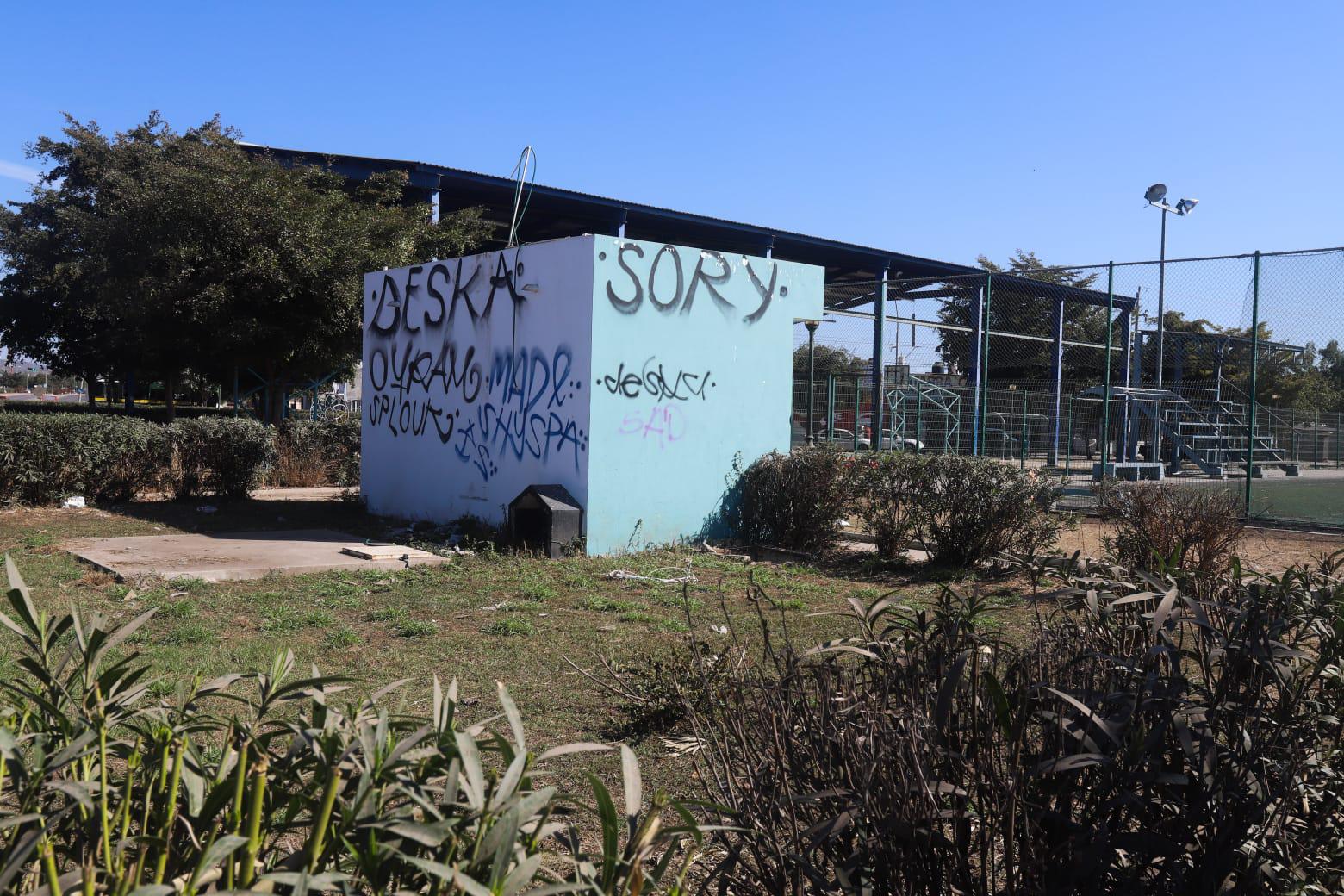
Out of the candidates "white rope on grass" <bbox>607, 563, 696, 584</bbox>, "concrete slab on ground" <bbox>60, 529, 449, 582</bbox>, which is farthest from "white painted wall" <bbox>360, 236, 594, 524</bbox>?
"concrete slab on ground" <bbox>60, 529, 449, 582</bbox>

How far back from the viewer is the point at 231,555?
361 inches

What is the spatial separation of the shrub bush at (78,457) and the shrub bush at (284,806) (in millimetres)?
10951

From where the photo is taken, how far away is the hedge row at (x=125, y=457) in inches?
460

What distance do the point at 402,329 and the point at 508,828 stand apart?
37.6ft

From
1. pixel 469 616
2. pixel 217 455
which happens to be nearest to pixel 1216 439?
pixel 469 616

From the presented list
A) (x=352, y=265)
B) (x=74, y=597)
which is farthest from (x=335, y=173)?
(x=74, y=597)

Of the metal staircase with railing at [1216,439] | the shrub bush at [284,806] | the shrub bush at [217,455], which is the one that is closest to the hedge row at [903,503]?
the shrub bush at [217,455]

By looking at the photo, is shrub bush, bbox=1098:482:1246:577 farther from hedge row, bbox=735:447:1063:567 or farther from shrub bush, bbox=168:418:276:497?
shrub bush, bbox=168:418:276:497

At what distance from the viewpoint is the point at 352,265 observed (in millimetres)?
17797

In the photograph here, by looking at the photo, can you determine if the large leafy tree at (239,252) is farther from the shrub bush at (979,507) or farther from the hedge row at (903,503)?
the shrub bush at (979,507)

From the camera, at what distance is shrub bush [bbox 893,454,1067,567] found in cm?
886

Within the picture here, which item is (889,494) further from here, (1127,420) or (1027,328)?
(1027,328)

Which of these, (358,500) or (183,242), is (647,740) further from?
(183,242)

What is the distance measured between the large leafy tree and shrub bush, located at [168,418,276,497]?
3.99m
